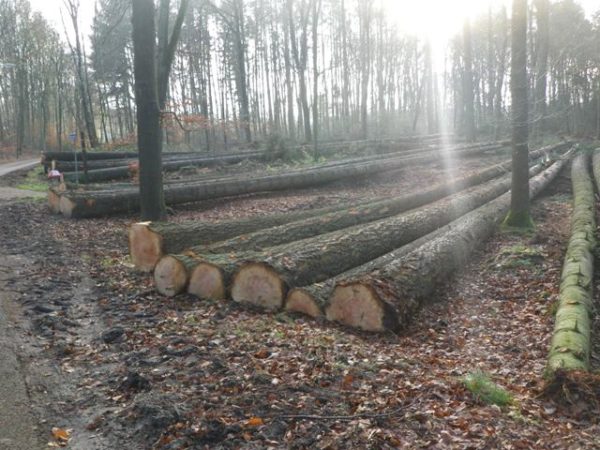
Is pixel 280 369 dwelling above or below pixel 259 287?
below

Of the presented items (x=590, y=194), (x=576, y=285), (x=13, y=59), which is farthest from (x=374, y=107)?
(x=576, y=285)

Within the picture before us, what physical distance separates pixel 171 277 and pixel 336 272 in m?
2.26

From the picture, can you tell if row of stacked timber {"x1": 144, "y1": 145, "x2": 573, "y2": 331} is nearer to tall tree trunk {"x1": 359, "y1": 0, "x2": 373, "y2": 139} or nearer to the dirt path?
the dirt path

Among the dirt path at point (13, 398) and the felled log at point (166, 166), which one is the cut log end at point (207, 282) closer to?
the dirt path at point (13, 398)

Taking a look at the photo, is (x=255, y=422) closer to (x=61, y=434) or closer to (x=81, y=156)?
(x=61, y=434)

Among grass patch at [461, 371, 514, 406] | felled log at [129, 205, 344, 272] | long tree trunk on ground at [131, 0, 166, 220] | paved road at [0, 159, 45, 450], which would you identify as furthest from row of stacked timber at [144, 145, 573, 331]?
long tree trunk on ground at [131, 0, 166, 220]

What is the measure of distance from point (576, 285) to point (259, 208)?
839 centimetres

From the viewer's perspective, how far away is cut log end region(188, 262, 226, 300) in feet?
21.1

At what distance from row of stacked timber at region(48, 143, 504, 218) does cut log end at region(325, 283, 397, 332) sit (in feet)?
26.8

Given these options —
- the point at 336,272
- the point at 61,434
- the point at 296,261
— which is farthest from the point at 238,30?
the point at 61,434

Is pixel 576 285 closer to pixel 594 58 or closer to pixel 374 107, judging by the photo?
pixel 594 58

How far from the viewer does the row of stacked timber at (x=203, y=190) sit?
1201 cm

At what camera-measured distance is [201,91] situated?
41344mm

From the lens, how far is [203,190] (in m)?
13.6
